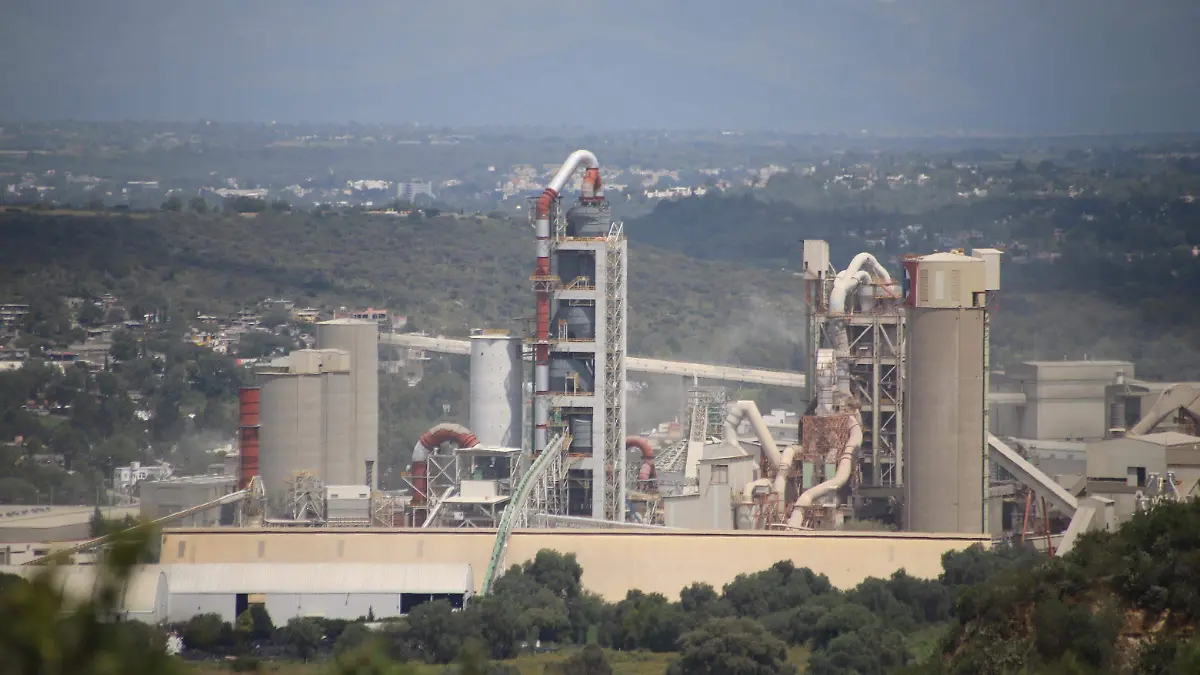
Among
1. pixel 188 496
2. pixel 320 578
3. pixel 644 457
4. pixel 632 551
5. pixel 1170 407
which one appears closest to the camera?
pixel 320 578

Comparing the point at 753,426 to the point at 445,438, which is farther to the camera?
the point at 753,426

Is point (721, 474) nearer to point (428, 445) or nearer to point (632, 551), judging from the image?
point (632, 551)

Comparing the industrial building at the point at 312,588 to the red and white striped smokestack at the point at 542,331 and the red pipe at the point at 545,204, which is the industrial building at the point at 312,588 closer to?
the red and white striped smokestack at the point at 542,331

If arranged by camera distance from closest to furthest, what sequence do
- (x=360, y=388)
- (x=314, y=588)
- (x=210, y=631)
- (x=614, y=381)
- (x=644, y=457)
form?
(x=210, y=631) < (x=314, y=588) < (x=614, y=381) < (x=360, y=388) < (x=644, y=457)

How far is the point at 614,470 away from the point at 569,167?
883 centimetres

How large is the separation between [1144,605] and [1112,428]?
38.7 m

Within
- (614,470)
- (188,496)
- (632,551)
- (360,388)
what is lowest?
(632,551)

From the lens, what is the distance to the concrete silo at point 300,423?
61812 mm

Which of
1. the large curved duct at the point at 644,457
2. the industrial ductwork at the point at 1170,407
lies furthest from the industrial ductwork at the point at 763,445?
the industrial ductwork at the point at 1170,407

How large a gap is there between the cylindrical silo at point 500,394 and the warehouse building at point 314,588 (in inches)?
407

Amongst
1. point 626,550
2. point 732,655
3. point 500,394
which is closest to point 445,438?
point 500,394

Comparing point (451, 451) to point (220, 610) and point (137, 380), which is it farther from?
point (137, 380)

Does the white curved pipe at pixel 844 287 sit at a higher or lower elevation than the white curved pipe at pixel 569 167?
lower

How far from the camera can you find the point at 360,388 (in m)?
66.2
